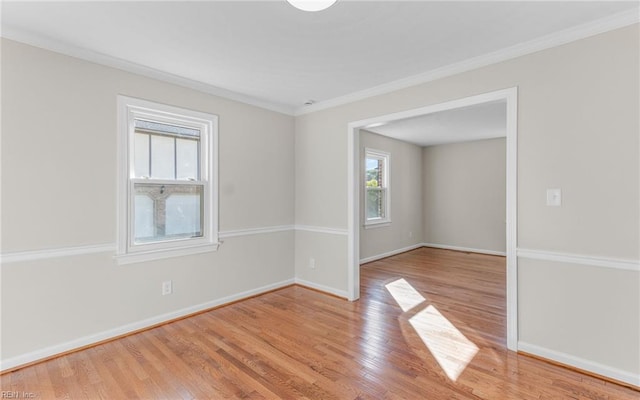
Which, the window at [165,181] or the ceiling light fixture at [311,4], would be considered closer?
the ceiling light fixture at [311,4]

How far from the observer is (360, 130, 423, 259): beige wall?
591cm

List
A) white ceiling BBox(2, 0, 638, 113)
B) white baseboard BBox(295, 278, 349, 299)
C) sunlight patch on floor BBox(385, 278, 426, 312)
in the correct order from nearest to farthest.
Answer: white ceiling BBox(2, 0, 638, 113) → sunlight patch on floor BBox(385, 278, 426, 312) → white baseboard BBox(295, 278, 349, 299)

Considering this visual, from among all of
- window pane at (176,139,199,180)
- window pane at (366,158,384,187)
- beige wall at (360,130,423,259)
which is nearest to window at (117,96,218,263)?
window pane at (176,139,199,180)

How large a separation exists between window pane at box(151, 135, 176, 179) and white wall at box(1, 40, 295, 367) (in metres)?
0.38

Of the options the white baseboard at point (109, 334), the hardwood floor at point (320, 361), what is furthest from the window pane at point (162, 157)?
the hardwood floor at point (320, 361)

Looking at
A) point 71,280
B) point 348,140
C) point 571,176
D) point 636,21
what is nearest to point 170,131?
point 71,280

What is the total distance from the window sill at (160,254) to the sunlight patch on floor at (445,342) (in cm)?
237

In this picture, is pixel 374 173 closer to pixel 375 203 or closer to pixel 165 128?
pixel 375 203

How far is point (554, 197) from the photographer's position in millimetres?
2381

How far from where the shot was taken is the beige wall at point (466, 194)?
6.55 metres

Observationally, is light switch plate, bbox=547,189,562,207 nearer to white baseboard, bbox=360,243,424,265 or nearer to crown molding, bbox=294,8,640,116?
crown molding, bbox=294,8,640,116

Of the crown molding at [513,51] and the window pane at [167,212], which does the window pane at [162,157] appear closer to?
the window pane at [167,212]

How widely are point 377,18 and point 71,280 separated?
3.20 metres

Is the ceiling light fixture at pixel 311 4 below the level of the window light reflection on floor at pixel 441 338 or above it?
above
